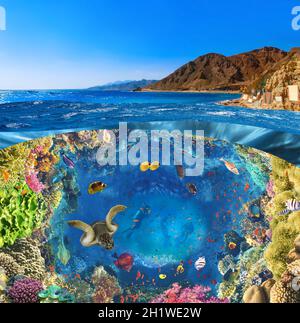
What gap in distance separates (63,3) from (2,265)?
4.57 meters

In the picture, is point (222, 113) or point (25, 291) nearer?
point (222, 113)

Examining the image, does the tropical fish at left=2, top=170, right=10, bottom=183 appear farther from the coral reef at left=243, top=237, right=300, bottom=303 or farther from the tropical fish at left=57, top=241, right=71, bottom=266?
the coral reef at left=243, top=237, right=300, bottom=303

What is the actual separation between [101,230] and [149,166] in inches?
60.1

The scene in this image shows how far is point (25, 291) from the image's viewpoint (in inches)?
272

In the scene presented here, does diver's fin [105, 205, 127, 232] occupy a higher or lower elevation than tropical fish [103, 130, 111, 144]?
lower

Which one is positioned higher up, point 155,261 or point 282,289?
point 155,261

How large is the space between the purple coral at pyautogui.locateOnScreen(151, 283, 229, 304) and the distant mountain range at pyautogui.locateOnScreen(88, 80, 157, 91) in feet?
12.4

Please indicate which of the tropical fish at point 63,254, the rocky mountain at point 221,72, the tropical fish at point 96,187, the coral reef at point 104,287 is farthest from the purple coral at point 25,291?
the rocky mountain at point 221,72

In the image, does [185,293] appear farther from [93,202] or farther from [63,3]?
[63,3]

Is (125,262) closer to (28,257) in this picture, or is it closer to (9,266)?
(28,257)

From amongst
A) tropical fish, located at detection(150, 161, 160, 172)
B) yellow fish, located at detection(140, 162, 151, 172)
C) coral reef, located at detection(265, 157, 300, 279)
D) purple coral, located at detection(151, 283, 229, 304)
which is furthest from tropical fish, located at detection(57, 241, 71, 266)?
coral reef, located at detection(265, 157, 300, 279)

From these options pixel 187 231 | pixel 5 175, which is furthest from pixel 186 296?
pixel 5 175

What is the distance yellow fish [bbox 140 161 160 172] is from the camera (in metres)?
7.36
